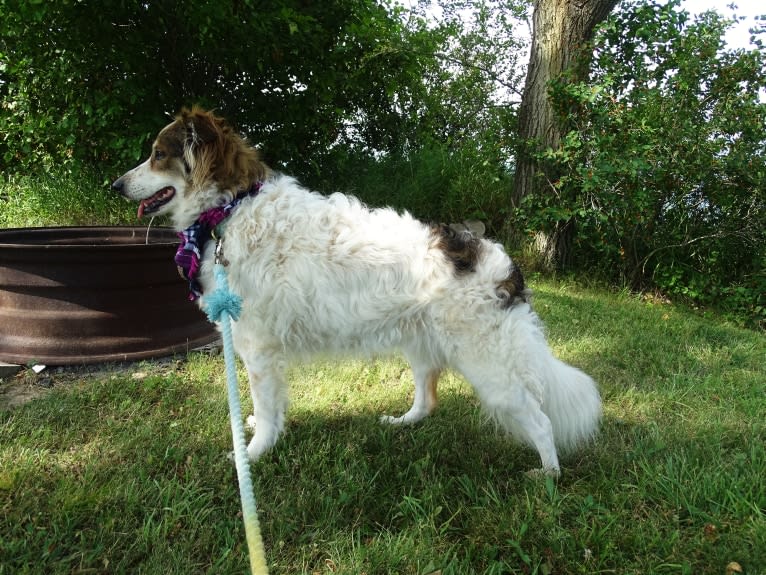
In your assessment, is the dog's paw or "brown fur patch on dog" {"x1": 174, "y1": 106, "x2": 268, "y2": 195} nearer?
"brown fur patch on dog" {"x1": 174, "y1": 106, "x2": 268, "y2": 195}

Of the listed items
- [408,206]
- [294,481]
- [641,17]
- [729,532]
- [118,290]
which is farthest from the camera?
[408,206]

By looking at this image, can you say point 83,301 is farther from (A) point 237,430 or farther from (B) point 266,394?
(A) point 237,430

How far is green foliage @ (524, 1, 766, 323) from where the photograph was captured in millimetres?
6145

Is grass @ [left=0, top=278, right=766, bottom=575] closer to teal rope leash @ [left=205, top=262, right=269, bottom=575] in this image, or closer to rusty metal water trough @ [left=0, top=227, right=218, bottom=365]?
rusty metal water trough @ [left=0, top=227, right=218, bottom=365]

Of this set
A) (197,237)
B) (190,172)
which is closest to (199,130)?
(190,172)

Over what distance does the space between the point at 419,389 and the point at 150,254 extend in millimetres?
2350

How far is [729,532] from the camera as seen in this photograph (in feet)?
7.32

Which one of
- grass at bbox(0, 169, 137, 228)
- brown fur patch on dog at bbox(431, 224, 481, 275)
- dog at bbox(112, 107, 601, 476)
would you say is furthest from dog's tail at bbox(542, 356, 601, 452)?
grass at bbox(0, 169, 137, 228)

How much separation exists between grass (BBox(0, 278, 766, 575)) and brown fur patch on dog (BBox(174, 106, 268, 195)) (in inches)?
59.3

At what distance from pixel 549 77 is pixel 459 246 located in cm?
533

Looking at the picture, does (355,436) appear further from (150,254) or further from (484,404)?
(150,254)

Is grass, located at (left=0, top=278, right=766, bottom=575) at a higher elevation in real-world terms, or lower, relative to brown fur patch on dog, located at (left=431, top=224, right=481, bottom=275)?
lower

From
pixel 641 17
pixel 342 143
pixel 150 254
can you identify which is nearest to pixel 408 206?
pixel 342 143

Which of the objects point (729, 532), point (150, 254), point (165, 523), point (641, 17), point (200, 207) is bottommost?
point (165, 523)
